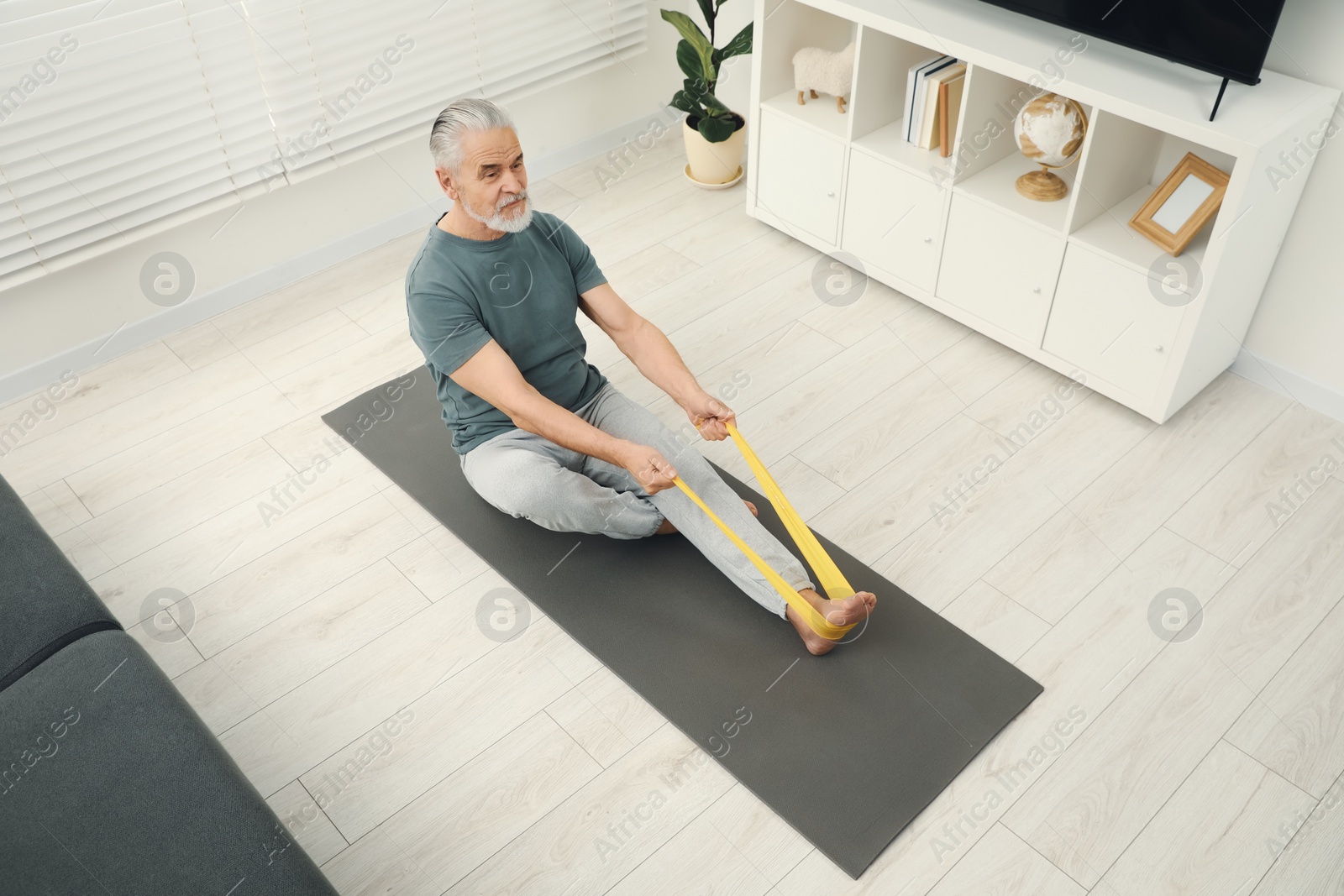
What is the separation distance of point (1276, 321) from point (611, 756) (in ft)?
6.64

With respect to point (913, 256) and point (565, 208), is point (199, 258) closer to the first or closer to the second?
point (565, 208)

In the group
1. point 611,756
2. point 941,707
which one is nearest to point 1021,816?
point 941,707

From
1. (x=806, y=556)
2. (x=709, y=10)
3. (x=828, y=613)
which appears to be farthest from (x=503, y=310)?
(x=709, y=10)

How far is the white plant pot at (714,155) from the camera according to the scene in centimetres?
368

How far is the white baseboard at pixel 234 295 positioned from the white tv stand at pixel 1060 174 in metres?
0.89

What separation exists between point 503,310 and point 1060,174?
165 centimetres

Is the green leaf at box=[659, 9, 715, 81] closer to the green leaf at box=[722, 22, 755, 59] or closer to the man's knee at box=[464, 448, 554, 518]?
the green leaf at box=[722, 22, 755, 59]

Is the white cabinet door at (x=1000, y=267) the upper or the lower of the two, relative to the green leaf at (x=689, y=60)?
lower

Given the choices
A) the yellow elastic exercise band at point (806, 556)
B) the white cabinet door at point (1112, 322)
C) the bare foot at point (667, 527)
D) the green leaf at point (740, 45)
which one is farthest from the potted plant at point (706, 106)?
the yellow elastic exercise band at point (806, 556)

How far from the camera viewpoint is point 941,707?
6.86ft

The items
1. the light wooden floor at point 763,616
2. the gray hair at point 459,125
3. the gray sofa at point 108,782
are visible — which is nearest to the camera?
the gray sofa at point 108,782

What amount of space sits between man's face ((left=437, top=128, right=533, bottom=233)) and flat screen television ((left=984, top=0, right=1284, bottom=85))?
1405mm

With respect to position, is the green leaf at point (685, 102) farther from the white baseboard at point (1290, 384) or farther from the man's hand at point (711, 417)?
the white baseboard at point (1290, 384)

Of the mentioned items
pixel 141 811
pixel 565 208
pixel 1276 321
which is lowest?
pixel 565 208
